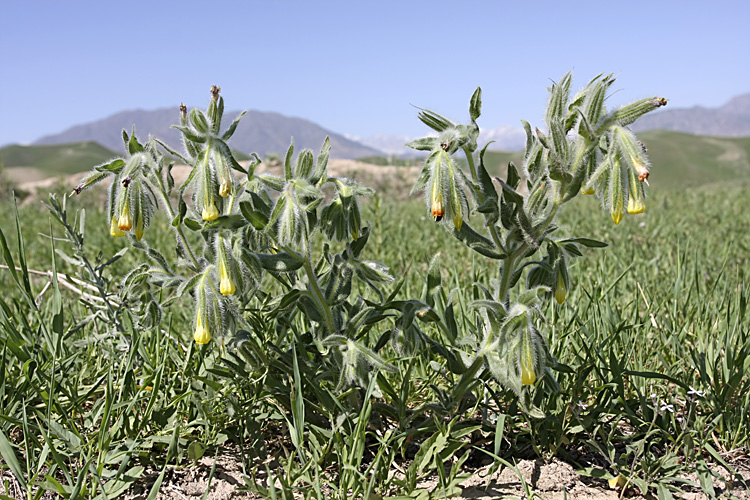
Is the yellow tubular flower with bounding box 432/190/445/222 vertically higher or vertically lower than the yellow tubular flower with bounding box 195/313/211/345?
higher

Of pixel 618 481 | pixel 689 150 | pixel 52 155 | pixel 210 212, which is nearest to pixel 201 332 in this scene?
pixel 210 212

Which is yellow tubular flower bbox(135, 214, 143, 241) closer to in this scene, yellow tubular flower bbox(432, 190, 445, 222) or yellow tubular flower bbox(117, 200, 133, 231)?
yellow tubular flower bbox(117, 200, 133, 231)

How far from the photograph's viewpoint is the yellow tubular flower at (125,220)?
1.65 metres

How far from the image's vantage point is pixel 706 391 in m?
1.90

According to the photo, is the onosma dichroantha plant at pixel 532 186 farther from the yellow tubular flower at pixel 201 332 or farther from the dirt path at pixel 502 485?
the yellow tubular flower at pixel 201 332

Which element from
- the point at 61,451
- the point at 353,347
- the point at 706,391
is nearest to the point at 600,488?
the point at 706,391

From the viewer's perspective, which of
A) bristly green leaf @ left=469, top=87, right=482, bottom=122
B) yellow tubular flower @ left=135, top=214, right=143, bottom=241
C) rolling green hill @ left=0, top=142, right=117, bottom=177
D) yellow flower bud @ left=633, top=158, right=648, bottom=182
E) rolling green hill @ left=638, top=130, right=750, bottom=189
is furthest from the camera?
rolling green hill @ left=0, top=142, right=117, bottom=177

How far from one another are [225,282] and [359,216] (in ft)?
1.37

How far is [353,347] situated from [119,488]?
798 millimetres

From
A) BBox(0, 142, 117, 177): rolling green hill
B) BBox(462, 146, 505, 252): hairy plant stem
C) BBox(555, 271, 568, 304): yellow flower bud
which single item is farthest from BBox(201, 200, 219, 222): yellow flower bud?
BBox(0, 142, 117, 177): rolling green hill

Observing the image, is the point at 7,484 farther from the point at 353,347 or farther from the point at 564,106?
the point at 564,106

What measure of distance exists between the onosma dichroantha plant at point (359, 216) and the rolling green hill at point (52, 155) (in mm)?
107926

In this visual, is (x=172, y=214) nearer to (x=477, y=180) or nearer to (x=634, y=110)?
(x=477, y=180)

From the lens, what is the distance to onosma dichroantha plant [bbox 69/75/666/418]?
1.49m
